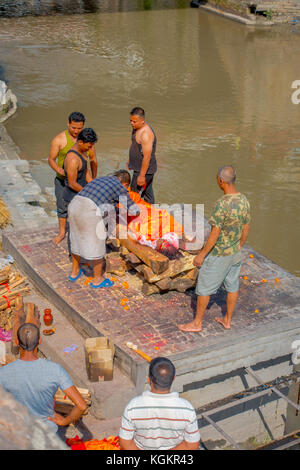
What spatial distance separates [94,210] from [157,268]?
43.7 inches

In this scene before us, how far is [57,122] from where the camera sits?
17.0 metres

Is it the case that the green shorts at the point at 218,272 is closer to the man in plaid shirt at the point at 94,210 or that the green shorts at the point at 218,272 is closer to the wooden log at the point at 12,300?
the man in plaid shirt at the point at 94,210

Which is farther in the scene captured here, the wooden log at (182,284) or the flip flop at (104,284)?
the flip flop at (104,284)

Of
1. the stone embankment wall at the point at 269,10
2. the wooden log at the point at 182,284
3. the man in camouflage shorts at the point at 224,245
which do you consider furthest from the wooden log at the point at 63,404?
the stone embankment wall at the point at 269,10

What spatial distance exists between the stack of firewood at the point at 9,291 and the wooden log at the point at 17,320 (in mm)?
119

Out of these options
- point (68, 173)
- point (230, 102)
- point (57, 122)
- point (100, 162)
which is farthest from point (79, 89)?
point (68, 173)

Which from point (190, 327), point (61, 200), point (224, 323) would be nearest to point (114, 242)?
point (61, 200)

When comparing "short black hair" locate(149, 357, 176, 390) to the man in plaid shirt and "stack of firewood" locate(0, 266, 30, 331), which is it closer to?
the man in plaid shirt

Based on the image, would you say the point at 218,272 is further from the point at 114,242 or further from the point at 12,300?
the point at 12,300

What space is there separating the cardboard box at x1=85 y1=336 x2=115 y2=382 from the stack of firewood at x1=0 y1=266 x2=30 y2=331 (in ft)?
5.25

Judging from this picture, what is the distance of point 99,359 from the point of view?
20.6ft

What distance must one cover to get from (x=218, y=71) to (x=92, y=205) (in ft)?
57.2

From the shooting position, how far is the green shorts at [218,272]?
6492 mm
